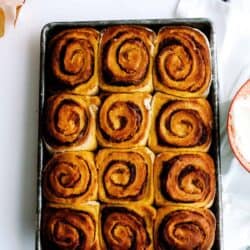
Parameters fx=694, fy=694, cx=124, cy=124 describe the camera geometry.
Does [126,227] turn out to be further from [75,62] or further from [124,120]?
[75,62]

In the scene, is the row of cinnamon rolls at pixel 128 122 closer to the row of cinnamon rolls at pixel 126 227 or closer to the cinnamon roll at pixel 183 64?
the cinnamon roll at pixel 183 64

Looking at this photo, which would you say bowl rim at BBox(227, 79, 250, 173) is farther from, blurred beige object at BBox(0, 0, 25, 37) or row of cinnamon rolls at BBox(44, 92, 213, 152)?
blurred beige object at BBox(0, 0, 25, 37)

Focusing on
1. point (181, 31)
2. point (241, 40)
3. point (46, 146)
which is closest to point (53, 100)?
point (46, 146)

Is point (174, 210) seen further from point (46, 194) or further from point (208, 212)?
point (46, 194)

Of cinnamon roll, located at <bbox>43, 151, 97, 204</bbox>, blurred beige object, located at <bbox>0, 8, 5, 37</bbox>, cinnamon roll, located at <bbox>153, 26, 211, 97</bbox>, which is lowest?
cinnamon roll, located at <bbox>43, 151, 97, 204</bbox>

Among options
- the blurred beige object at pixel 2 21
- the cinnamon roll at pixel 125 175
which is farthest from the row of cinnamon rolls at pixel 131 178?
the blurred beige object at pixel 2 21

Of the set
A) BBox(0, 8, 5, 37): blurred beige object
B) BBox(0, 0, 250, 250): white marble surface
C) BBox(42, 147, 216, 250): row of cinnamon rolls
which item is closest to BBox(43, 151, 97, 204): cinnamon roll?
BBox(42, 147, 216, 250): row of cinnamon rolls

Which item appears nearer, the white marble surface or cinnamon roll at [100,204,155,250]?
cinnamon roll at [100,204,155,250]
